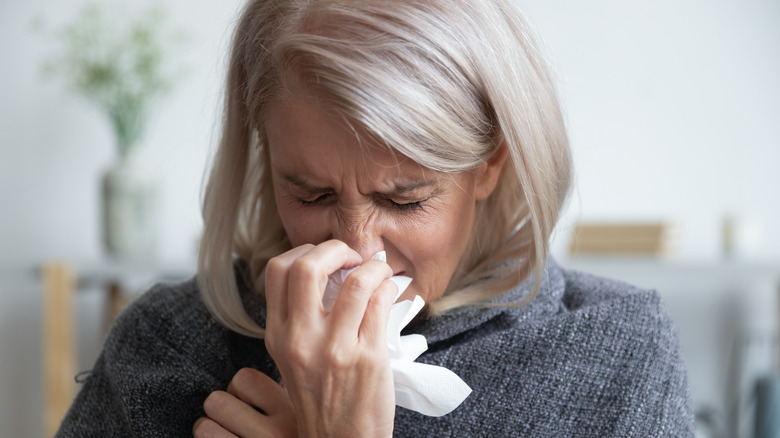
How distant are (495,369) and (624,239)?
147 cm

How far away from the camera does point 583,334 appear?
1.01 m

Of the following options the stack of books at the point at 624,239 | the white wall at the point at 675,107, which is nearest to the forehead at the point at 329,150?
the stack of books at the point at 624,239

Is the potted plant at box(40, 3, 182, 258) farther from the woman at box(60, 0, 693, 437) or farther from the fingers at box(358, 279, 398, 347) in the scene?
the fingers at box(358, 279, 398, 347)

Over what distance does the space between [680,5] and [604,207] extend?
0.73 m

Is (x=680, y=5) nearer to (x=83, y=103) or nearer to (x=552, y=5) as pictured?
(x=552, y=5)

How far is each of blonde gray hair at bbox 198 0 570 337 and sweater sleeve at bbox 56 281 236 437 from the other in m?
0.05

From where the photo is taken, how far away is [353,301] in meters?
0.80

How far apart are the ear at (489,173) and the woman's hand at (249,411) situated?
0.37 meters

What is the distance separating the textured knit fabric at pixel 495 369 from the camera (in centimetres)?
96

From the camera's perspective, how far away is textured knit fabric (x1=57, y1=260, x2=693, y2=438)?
96 centimetres

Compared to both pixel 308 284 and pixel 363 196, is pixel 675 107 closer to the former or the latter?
pixel 363 196

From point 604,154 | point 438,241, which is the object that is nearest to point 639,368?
point 438,241

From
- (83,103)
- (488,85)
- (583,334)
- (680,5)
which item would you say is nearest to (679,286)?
(680,5)

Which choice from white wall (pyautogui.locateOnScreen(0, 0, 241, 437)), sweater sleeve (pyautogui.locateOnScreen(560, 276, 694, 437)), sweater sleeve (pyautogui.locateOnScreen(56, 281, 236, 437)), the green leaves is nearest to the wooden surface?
white wall (pyautogui.locateOnScreen(0, 0, 241, 437))
